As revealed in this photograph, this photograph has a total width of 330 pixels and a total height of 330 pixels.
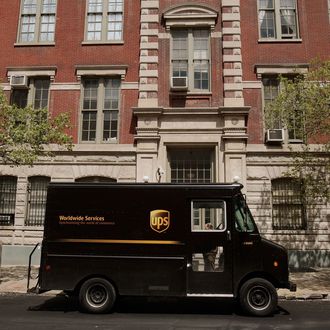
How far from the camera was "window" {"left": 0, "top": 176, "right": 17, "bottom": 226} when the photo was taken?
1777 cm

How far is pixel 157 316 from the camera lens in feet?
30.0

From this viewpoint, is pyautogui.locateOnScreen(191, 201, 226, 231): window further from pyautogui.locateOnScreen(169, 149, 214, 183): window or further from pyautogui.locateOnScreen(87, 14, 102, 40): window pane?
pyautogui.locateOnScreen(87, 14, 102, 40): window pane

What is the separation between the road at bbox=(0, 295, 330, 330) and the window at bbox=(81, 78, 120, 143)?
8780 mm

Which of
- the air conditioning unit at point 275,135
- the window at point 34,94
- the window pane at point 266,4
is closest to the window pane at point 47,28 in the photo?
the window at point 34,94

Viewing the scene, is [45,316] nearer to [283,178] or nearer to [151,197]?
[151,197]

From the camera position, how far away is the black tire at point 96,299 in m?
9.34

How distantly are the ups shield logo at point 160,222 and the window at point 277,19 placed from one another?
1257 centimetres

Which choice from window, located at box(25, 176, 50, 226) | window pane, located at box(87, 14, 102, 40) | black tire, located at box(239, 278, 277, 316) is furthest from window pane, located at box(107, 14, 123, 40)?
black tire, located at box(239, 278, 277, 316)

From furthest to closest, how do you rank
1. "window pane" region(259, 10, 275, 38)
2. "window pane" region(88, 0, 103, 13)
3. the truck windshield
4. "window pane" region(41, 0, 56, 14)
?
"window pane" region(41, 0, 56, 14) < "window pane" region(88, 0, 103, 13) < "window pane" region(259, 10, 275, 38) < the truck windshield

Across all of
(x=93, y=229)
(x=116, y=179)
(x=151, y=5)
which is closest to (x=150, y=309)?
(x=93, y=229)

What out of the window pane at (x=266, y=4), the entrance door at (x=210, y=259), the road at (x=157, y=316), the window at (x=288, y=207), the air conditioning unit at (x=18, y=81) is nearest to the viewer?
the road at (x=157, y=316)

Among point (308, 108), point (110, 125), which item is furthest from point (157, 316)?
point (110, 125)

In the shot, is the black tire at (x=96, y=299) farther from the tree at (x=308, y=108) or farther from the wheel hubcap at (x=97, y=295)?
the tree at (x=308, y=108)

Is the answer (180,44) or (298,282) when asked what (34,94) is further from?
(298,282)
